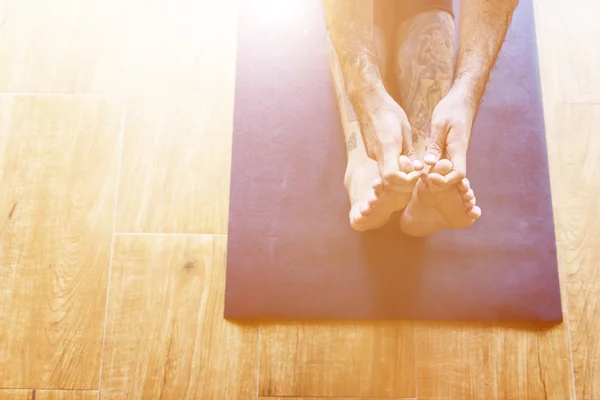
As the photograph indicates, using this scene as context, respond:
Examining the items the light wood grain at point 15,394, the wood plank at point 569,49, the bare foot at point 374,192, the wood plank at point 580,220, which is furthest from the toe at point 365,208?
the light wood grain at point 15,394

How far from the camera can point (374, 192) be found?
854 mm

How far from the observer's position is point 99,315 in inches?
40.9

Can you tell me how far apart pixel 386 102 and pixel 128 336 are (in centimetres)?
71

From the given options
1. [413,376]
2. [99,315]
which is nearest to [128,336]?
[99,315]

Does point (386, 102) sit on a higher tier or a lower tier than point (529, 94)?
higher

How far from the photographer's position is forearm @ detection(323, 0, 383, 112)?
0.92 metres

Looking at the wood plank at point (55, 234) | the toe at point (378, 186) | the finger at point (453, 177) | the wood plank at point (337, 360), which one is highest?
the finger at point (453, 177)

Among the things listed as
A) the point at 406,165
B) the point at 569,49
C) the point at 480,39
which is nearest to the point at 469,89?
the point at 480,39

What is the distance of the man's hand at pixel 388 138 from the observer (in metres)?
0.79

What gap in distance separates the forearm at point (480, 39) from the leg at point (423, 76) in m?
0.05

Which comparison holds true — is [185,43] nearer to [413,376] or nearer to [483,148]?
[483,148]

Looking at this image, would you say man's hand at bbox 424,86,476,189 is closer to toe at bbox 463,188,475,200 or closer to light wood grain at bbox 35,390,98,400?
toe at bbox 463,188,475,200

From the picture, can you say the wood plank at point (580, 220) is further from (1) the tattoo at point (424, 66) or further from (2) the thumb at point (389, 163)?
(2) the thumb at point (389, 163)

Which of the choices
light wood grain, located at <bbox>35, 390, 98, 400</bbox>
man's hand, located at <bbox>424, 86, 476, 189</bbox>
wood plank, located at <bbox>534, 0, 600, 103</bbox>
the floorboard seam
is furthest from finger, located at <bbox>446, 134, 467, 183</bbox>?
light wood grain, located at <bbox>35, 390, 98, 400</bbox>
